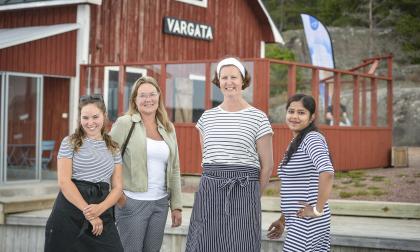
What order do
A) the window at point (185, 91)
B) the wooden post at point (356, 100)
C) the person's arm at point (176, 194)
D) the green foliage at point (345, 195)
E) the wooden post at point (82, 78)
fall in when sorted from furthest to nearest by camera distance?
1. the wooden post at point (356, 100)
2. the wooden post at point (82, 78)
3. the window at point (185, 91)
4. the green foliage at point (345, 195)
5. the person's arm at point (176, 194)

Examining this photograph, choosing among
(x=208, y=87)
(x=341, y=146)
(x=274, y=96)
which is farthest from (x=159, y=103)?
(x=341, y=146)

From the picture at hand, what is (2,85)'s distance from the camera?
42.4 feet

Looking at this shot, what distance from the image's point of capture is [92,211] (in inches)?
207

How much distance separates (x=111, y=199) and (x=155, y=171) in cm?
40

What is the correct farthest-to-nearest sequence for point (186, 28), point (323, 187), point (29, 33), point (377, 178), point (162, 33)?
point (186, 28) < point (162, 33) < point (29, 33) < point (377, 178) < point (323, 187)

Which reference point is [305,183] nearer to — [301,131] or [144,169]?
[301,131]

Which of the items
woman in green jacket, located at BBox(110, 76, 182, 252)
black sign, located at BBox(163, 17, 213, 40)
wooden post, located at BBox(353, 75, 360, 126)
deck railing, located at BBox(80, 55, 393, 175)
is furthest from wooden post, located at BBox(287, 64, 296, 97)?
woman in green jacket, located at BBox(110, 76, 182, 252)

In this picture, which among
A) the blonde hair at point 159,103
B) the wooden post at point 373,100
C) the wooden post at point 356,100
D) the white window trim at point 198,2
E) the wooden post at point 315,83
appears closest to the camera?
the blonde hair at point 159,103

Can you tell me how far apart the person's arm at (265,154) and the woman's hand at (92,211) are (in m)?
1.18

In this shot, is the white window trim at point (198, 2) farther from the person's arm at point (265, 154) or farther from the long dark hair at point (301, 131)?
the person's arm at point (265, 154)

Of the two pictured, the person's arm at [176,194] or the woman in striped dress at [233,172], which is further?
the person's arm at [176,194]

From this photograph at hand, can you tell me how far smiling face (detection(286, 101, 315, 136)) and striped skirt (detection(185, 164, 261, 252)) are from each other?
414 mm

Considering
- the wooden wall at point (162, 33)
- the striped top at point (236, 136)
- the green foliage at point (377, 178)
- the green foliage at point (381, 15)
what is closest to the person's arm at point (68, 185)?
the striped top at point (236, 136)

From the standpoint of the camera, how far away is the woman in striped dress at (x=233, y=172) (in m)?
5.09
